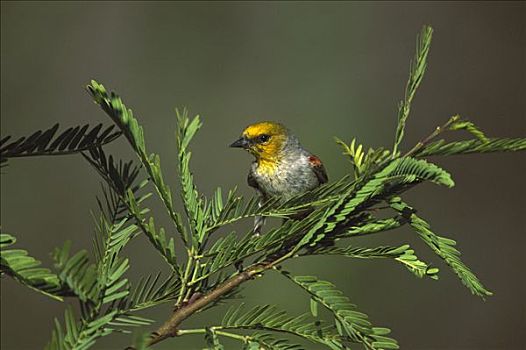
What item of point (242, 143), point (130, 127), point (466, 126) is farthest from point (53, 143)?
point (242, 143)

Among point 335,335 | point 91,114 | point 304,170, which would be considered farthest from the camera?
point 91,114

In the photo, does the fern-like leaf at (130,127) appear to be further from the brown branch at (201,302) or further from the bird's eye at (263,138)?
the bird's eye at (263,138)

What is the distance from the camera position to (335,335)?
19.0 inches

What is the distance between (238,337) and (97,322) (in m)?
0.12

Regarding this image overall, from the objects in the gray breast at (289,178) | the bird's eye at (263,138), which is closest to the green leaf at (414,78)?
the gray breast at (289,178)

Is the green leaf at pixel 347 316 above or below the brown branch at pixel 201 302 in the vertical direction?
below

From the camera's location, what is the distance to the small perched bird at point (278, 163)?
149cm

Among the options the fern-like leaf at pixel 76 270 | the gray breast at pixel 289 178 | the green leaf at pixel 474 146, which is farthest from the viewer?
the gray breast at pixel 289 178

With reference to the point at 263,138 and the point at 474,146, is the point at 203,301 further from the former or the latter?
the point at 263,138

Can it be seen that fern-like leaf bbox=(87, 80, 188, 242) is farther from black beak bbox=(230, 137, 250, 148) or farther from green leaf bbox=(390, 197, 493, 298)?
black beak bbox=(230, 137, 250, 148)

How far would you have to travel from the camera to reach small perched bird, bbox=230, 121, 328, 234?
1493 mm

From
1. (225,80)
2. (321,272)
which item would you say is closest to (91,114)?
(225,80)

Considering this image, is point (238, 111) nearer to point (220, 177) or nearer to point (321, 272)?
point (220, 177)

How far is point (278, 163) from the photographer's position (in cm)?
155
